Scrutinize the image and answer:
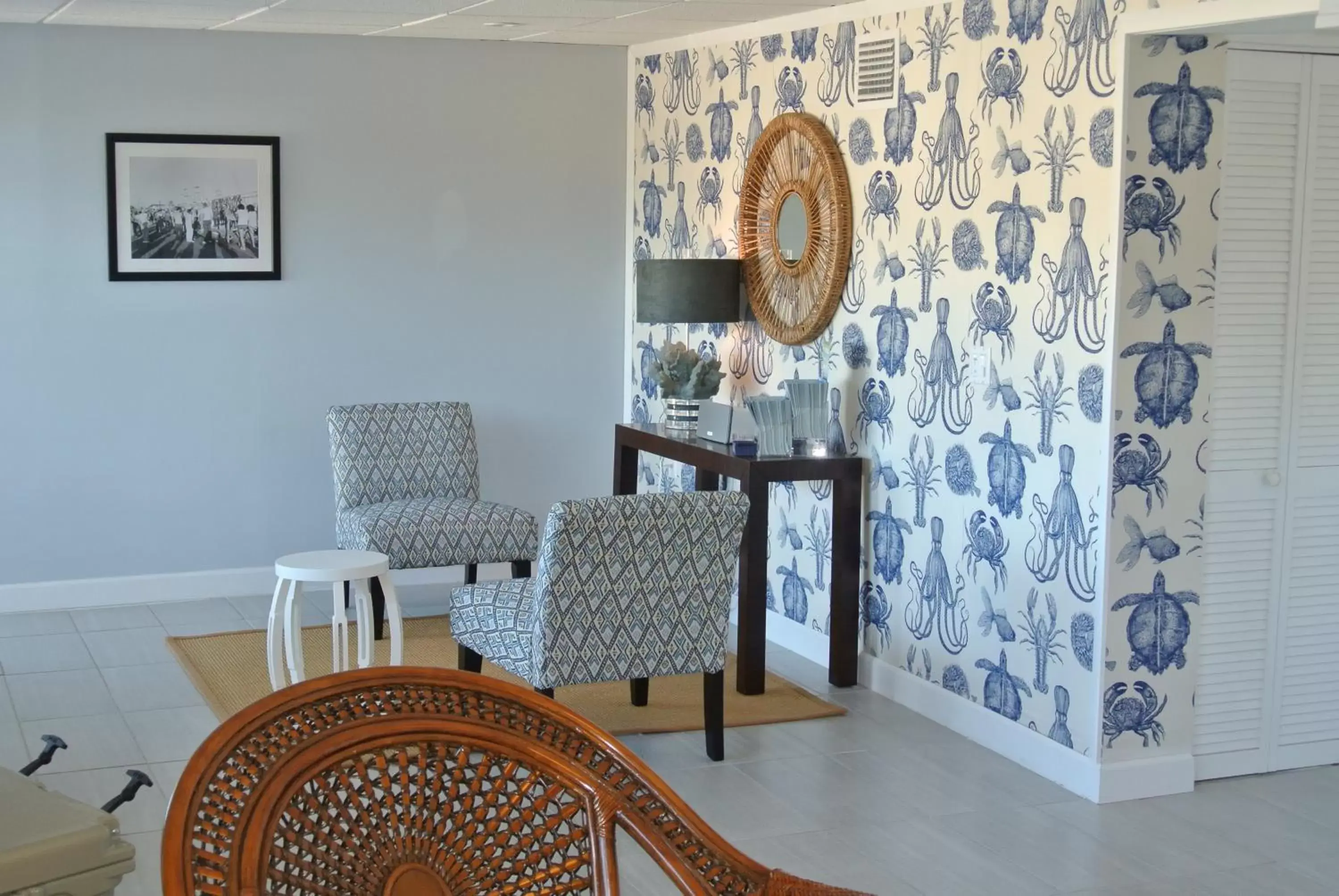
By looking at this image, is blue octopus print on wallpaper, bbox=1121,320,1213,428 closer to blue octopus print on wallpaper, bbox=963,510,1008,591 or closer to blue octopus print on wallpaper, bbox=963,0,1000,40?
blue octopus print on wallpaper, bbox=963,510,1008,591

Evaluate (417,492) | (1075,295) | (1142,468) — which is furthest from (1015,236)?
(417,492)

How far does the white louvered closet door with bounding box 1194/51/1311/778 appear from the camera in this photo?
13.1 ft

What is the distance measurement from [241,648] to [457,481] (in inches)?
42.8

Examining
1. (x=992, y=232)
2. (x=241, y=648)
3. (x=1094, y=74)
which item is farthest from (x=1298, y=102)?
(x=241, y=648)

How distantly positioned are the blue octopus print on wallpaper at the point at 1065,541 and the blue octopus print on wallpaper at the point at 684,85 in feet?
8.71

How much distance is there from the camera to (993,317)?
4.40 metres

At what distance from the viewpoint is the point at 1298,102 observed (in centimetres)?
402

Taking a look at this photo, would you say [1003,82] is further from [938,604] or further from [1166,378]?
[938,604]

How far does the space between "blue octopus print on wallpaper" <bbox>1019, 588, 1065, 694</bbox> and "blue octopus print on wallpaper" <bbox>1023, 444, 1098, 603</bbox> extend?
72 millimetres

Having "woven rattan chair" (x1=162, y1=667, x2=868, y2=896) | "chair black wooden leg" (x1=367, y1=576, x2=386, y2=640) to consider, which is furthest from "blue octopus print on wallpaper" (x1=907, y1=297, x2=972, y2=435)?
"woven rattan chair" (x1=162, y1=667, x2=868, y2=896)

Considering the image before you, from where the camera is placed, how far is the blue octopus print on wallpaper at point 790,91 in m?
5.38

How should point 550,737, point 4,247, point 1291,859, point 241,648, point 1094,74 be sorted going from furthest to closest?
point 4,247
point 241,648
point 1094,74
point 1291,859
point 550,737

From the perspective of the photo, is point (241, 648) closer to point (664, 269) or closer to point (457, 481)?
point (457, 481)

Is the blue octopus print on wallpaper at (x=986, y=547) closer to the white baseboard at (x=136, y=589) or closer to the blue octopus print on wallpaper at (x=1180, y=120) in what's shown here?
the blue octopus print on wallpaper at (x=1180, y=120)
